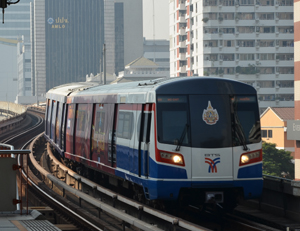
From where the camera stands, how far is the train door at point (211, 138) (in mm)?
12180

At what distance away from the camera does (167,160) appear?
12109mm

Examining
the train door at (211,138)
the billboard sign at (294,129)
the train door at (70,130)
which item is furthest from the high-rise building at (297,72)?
the train door at (211,138)

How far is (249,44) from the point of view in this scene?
→ 121 m

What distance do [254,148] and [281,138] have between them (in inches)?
3227

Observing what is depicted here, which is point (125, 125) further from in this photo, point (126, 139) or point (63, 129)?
point (63, 129)

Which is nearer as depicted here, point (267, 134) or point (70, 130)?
point (70, 130)

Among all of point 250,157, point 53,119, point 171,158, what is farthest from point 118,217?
point 53,119

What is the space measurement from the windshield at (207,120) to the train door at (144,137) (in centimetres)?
42

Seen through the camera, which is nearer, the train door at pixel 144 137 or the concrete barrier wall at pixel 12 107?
the train door at pixel 144 137

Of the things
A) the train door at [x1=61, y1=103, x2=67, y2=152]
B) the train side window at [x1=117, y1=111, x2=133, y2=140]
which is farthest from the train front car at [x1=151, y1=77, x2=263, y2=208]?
the train door at [x1=61, y1=103, x2=67, y2=152]

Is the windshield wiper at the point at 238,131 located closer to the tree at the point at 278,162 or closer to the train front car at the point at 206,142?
the train front car at the point at 206,142

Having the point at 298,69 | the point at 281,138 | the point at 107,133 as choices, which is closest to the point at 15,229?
the point at 107,133

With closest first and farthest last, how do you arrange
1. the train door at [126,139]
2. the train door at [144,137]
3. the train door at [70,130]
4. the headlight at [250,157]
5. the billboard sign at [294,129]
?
the headlight at [250,157] < the train door at [144,137] < the train door at [126,139] < the train door at [70,130] < the billboard sign at [294,129]

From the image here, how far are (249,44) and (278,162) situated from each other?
45305mm
